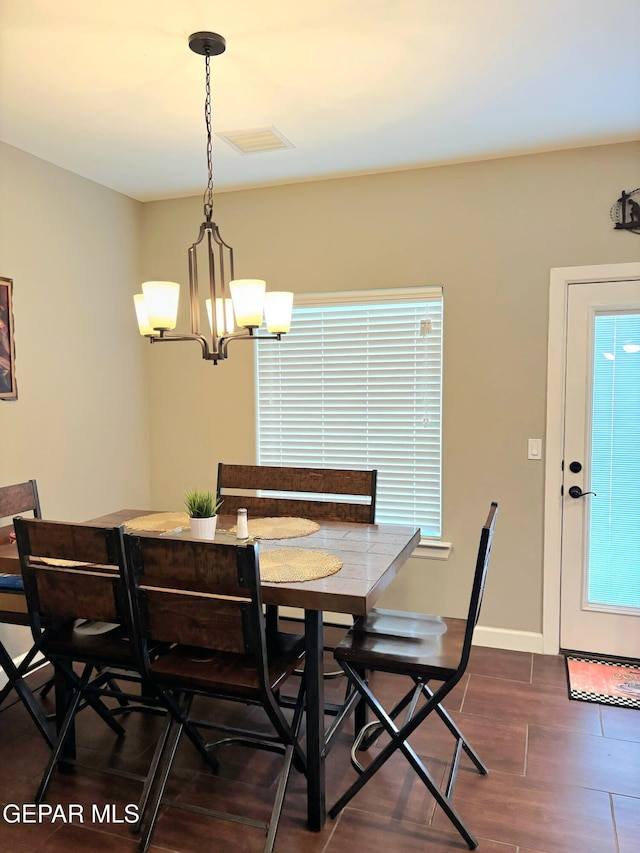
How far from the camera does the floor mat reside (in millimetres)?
2914

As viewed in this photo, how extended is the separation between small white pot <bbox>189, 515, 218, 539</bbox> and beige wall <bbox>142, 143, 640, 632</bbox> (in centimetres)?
160

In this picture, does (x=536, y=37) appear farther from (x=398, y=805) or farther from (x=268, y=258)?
(x=398, y=805)

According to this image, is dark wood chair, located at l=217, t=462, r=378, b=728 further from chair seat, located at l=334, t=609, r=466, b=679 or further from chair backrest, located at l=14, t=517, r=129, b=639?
chair backrest, located at l=14, t=517, r=129, b=639

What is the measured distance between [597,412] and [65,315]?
9.69 ft

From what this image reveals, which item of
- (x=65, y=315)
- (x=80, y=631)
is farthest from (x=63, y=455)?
(x=80, y=631)

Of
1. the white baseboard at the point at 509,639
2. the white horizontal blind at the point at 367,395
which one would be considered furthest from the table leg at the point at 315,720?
the white horizontal blind at the point at 367,395

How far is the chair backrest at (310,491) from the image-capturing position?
9.78 feet

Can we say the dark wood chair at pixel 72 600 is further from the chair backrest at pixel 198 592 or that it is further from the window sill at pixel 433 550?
the window sill at pixel 433 550

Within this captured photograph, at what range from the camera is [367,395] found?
376 cm

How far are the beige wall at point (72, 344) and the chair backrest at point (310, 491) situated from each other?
0.97 metres

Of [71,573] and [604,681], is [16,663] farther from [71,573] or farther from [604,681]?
[604,681]

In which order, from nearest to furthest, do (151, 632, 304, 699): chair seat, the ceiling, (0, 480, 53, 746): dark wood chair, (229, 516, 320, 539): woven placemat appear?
(151, 632, 304, 699): chair seat < the ceiling < (0, 480, 53, 746): dark wood chair < (229, 516, 320, 539): woven placemat

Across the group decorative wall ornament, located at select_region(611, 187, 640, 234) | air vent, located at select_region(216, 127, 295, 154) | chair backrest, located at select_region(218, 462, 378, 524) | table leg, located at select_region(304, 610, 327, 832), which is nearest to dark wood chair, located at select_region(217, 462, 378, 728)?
chair backrest, located at select_region(218, 462, 378, 524)

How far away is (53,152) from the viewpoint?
3.23 meters
